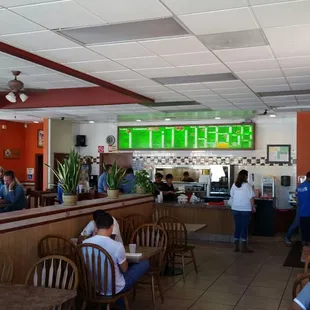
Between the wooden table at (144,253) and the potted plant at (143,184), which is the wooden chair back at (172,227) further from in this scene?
the potted plant at (143,184)

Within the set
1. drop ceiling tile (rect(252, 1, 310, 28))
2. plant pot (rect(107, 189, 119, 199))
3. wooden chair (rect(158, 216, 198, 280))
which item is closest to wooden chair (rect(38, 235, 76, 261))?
wooden chair (rect(158, 216, 198, 280))

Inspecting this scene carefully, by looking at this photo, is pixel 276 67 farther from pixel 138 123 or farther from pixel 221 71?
pixel 138 123

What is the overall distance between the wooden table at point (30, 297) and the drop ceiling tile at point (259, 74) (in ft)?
13.3

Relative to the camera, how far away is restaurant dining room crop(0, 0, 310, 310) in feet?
12.9

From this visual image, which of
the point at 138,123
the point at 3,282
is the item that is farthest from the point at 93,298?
the point at 138,123

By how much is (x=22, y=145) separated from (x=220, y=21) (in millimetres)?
11096

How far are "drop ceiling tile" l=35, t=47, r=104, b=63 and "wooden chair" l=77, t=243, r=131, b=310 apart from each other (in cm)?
229

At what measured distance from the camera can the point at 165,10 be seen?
3.76 metres

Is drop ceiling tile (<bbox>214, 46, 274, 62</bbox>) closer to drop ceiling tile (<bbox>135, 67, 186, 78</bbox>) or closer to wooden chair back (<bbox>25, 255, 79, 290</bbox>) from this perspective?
drop ceiling tile (<bbox>135, 67, 186, 78</bbox>)

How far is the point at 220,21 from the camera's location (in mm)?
4027

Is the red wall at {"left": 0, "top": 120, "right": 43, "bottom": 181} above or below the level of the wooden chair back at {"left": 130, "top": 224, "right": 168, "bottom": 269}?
above

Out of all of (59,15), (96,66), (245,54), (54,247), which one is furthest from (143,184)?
(59,15)

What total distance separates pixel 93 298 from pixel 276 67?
12.0 ft

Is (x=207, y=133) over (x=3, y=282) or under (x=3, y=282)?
over
